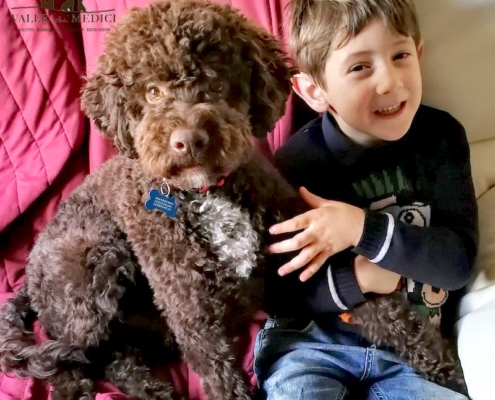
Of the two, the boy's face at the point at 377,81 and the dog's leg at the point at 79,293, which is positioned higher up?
the boy's face at the point at 377,81

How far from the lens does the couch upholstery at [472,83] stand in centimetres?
137

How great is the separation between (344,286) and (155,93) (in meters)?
0.61

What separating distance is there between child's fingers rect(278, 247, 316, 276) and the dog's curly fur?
7cm

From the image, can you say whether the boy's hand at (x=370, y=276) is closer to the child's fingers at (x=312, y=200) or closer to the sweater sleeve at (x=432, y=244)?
the sweater sleeve at (x=432, y=244)

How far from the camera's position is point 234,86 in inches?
48.4

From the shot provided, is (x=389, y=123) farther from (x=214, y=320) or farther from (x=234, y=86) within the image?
(x=214, y=320)

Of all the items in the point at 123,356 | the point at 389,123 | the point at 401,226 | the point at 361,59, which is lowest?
the point at 123,356

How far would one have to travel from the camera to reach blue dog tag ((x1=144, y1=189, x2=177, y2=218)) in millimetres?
1285

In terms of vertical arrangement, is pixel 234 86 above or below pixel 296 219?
above

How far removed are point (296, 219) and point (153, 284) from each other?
0.38m

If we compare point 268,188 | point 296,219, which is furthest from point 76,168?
point 296,219

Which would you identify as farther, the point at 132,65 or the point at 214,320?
the point at 214,320
